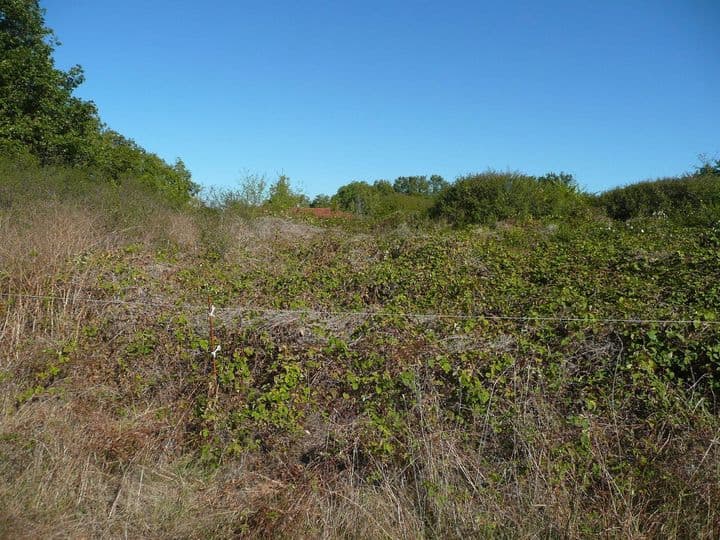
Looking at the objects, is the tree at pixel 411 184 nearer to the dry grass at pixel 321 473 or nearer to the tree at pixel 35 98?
the tree at pixel 35 98

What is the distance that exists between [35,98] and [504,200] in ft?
47.3

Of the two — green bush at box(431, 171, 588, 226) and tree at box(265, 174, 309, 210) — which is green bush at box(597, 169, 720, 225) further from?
tree at box(265, 174, 309, 210)

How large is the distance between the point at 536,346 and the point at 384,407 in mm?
1332

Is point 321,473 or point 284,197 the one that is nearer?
point 321,473

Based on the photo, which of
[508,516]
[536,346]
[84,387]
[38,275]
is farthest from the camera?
[38,275]

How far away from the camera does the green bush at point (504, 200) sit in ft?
42.9

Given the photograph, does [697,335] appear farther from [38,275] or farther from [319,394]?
[38,275]

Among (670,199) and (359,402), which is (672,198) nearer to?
(670,199)

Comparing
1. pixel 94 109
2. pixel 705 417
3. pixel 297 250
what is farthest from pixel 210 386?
pixel 94 109

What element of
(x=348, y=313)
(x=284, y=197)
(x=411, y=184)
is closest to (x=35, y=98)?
(x=284, y=197)

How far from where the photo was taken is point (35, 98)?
16125mm

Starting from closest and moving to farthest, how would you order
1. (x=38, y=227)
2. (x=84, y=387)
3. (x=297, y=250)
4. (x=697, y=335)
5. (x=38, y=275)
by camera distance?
(x=697, y=335)
(x=84, y=387)
(x=38, y=275)
(x=38, y=227)
(x=297, y=250)

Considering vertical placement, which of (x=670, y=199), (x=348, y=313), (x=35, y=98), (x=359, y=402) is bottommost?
(x=359, y=402)

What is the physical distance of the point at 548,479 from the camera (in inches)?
127
